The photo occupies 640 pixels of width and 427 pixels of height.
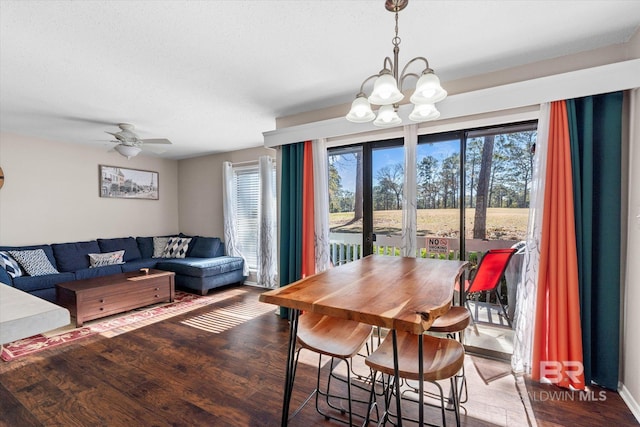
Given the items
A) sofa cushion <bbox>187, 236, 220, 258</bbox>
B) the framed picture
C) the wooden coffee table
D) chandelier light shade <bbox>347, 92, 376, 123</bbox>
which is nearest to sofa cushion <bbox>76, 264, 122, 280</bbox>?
the wooden coffee table

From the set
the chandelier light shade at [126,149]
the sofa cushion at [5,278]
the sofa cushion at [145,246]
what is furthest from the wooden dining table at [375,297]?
the sofa cushion at [145,246]

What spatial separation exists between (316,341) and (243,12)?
6.39ft

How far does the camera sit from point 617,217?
2.10 meters

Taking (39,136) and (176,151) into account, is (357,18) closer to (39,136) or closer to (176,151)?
(176,151)

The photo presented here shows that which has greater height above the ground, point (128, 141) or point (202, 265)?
point (128, 141)

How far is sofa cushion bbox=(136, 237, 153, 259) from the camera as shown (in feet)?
17.9

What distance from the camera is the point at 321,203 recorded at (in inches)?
133

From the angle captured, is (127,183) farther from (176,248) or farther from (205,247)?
(205,247)

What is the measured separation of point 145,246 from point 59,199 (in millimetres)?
1469

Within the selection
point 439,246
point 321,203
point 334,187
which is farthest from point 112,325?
point 439,246

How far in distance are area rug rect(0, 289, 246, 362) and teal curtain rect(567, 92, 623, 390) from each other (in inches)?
167

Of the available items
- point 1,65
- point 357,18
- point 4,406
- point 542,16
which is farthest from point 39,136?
point 542,16
